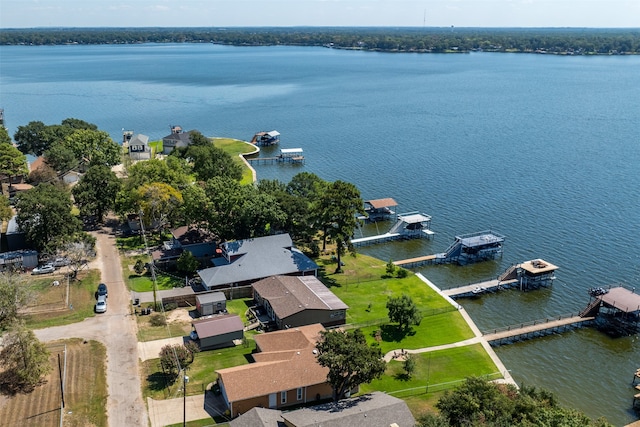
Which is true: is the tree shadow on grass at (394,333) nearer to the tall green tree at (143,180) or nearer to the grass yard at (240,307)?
the grass yard at (240,307)

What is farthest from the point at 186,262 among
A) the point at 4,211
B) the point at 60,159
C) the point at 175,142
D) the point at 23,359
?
the point at 175,142

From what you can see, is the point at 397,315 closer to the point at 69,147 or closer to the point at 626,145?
the point at 69,147

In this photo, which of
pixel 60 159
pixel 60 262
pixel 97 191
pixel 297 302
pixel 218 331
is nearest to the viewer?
pixel 218 331

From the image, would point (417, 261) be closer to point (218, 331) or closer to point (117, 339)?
point (218, 331)

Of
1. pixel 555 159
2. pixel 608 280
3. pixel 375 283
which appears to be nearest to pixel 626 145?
pixel 555 159

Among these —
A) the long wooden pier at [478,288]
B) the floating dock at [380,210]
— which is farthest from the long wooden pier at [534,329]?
the floating dock at [380,210]
